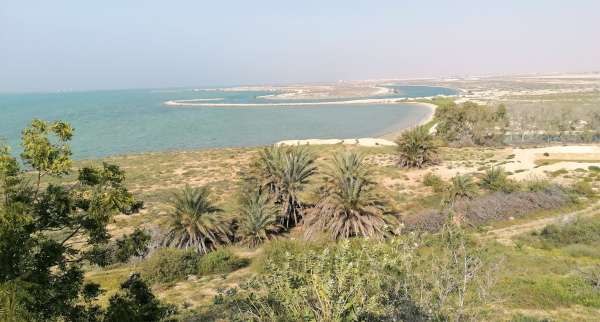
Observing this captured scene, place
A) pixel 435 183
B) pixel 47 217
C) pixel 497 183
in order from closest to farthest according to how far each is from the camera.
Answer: pixel 47 217, pixel 497 183, pixel 435 183

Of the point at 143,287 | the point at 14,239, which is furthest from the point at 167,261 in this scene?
the point at 14,239

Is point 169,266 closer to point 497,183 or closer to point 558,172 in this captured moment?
point 497,183

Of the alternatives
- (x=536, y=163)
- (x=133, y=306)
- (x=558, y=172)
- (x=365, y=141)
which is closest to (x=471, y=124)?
(x=365, y=141)

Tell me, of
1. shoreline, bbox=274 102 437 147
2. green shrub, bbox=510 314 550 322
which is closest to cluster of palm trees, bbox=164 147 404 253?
green shrub, bbox=510 314 550 322

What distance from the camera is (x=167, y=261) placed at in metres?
12.1

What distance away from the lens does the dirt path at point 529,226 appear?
14.3 metres

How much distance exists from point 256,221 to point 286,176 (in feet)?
9.10

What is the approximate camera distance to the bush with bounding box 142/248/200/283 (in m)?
11.7

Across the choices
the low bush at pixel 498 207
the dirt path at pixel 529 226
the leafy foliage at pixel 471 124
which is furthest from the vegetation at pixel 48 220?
the leafy foliage at pixel 471 124

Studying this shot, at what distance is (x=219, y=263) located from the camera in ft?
41.2

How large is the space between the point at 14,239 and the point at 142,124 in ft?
309

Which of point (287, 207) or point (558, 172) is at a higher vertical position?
point (287, 207)

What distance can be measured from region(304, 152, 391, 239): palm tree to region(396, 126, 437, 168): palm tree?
539 inches

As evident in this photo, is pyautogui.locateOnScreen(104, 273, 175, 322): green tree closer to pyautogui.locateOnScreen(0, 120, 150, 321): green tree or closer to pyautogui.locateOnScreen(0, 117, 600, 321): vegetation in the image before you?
pyautogui.locateOnScreen(0, 117, 600, 321): vegetation
